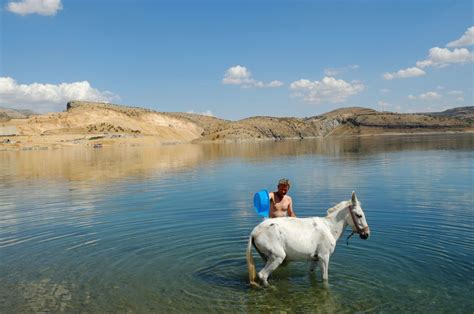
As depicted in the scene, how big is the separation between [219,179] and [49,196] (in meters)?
15.6

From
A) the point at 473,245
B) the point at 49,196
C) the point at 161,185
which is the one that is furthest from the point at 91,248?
the point at 161,185

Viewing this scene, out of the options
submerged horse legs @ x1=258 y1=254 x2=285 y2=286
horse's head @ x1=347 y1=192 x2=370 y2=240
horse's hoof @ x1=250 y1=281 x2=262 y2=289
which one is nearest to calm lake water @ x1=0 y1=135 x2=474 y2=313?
horse's hoof @ x1=250 y1=281 x2=262 y2=289

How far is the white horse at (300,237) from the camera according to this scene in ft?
→ 40.3

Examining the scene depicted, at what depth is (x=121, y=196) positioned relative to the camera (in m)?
32.8

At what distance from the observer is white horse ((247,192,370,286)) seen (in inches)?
483

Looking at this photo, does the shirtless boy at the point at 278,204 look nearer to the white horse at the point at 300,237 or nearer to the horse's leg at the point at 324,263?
the white horse at the point at 300,237

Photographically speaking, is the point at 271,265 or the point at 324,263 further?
the point at 324,263

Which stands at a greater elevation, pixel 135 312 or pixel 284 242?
pixel 284 242

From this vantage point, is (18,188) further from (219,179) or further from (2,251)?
(2,251)

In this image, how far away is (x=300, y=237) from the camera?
1238 centimetres

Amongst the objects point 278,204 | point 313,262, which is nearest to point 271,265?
point 313,262

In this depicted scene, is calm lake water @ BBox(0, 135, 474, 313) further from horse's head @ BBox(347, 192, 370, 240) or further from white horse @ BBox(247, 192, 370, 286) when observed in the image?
horse's head @ BBox(347, 192, 370, 240)

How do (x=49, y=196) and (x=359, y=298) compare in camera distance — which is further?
(x=49, y=196)

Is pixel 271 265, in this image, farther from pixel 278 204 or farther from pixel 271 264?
pixel 278 204
